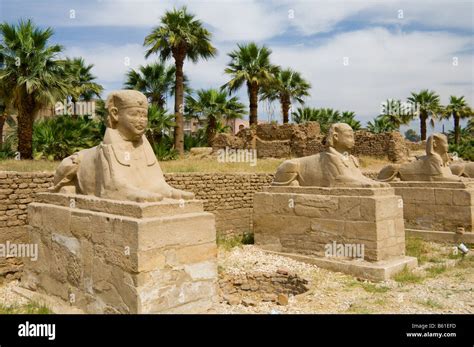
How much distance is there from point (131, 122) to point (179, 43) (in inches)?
555

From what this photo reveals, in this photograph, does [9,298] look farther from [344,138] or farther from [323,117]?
[323,117]

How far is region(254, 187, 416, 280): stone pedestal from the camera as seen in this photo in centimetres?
634

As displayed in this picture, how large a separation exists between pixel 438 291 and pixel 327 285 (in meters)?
1.44

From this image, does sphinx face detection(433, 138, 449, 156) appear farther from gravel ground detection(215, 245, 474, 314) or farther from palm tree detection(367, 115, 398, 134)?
palm tree detection(367, 115, 398, 134)

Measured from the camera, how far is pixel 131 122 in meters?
4.62

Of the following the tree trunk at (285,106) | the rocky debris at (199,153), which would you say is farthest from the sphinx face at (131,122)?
the tree trunk at (285,106)

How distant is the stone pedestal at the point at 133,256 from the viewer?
12.3 feet

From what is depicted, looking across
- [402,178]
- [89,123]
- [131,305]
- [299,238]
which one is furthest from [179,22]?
[131,305]

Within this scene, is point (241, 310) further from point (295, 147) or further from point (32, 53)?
point (295, 147)

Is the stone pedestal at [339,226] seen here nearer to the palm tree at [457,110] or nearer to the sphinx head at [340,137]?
the sphinx head at [340,137]

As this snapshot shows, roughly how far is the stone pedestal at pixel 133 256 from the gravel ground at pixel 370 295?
22.0 inches

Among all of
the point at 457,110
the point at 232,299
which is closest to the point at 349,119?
the point at 457,110

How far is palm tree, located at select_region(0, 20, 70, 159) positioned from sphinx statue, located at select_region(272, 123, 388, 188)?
8.28m

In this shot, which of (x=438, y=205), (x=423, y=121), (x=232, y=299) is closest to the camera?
(x=232, y=299)
